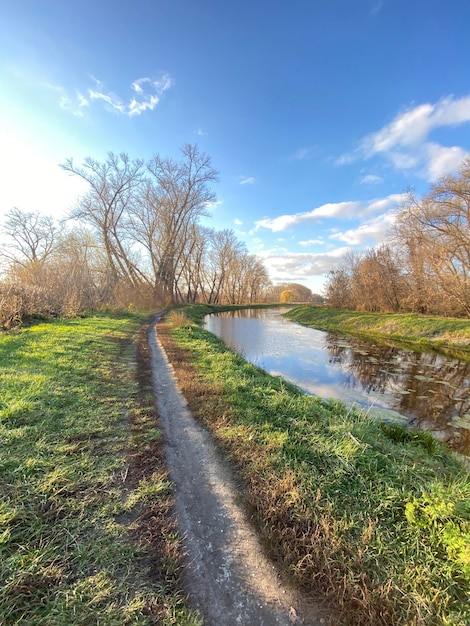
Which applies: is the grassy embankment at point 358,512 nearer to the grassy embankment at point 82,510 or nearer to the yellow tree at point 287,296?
the grassy embankment at point 82,510

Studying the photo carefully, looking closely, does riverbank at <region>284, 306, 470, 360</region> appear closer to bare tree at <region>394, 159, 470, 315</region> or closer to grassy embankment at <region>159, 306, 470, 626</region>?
bare tree at <region>394, 159, 470, 315</region>

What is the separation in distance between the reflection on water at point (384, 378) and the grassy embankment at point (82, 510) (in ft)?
15.3

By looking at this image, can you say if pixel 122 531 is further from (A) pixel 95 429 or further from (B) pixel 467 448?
(B) pixel 467 448

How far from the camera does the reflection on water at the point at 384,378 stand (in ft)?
20.7

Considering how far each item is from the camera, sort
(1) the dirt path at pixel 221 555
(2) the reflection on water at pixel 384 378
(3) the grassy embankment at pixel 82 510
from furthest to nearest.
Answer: (2) the reflection on water at pixel 384 378, (1) the dirt path at pixel 221 555, (3) the grassy embankment at pixel 82 510

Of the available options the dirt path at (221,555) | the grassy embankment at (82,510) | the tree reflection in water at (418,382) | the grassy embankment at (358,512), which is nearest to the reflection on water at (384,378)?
the tree reflection in water at (418,382)

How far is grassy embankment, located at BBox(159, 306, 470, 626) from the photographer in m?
1.88

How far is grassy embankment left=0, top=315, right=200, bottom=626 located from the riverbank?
1478 centimetres

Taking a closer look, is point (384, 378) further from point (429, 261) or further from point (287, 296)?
point (287, 296)

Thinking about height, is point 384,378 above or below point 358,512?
below

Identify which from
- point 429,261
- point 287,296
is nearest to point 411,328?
point 429,261

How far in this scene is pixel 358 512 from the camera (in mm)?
2529

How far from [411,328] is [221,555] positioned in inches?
736

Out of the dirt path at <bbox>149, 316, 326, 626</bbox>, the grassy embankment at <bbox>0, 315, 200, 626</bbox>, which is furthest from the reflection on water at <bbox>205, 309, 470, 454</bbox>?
the grassy embankment at <bbox>0, 315, 200, 626</bbox>
